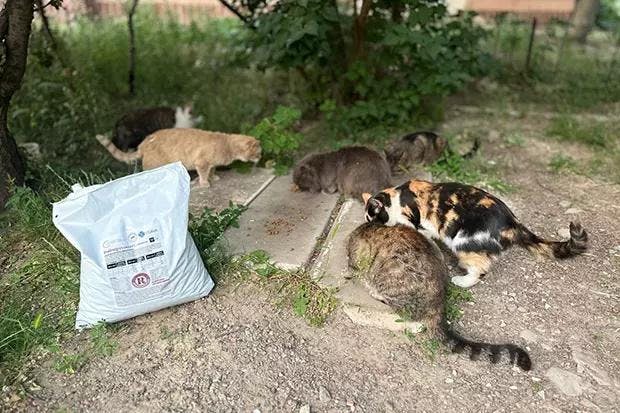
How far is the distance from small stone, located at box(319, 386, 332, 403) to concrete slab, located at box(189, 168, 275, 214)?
1.87 m

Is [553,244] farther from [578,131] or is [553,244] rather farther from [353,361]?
[578,131]

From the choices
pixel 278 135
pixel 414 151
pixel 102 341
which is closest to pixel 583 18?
pixel 414 151

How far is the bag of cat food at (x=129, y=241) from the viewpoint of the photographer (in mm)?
2609

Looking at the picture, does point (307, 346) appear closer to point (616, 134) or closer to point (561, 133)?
point (561, 133)

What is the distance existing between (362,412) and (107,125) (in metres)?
4.26

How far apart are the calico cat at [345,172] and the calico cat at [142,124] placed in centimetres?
171

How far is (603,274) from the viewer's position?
10.8 feet

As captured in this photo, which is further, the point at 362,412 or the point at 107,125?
the point at 107,125

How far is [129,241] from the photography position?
265 cm

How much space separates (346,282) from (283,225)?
792mm

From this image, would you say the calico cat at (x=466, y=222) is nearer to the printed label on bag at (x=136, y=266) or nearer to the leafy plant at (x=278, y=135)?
the leafy plant at (x=278, y=135)

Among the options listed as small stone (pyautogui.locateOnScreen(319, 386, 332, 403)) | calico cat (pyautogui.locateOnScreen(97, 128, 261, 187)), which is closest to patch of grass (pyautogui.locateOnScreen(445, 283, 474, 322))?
small stone (pyautogui.locateOnScreen(319, 386, 332, 403))

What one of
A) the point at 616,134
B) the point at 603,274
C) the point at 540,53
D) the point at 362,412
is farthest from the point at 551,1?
the point at 362,412

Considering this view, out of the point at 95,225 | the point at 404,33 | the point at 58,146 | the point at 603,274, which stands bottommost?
the point at 603,274
